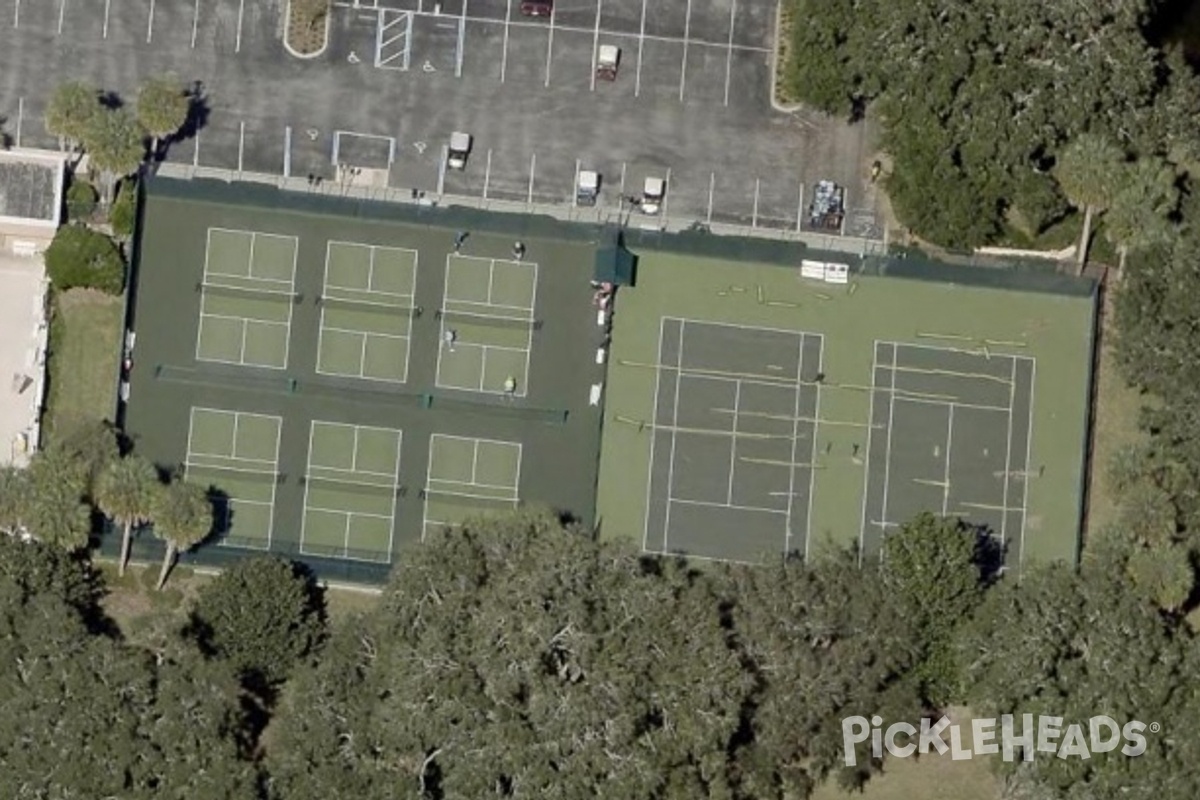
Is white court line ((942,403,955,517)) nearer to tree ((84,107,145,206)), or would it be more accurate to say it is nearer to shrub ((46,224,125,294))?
shrub ((46,224,125,294))

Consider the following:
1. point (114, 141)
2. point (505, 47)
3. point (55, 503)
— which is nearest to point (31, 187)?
point (114, 141)

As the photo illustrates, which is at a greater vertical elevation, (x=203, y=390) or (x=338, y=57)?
(x=338, y=57)

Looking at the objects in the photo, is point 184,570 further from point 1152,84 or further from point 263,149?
point 1152,84

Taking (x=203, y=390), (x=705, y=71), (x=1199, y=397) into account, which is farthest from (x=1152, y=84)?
(x=203, y=390)

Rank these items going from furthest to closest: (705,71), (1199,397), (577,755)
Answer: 1. (705,71)
2. (1199,397)
3. (577,755)

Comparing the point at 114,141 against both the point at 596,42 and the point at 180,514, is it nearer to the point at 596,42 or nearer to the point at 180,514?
the point at 180,514

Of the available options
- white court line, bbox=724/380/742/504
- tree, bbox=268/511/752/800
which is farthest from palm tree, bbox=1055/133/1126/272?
tree, bbox=268/511/752/800

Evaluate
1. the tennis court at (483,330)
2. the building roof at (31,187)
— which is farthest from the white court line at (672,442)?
the building roof at (31,187)
